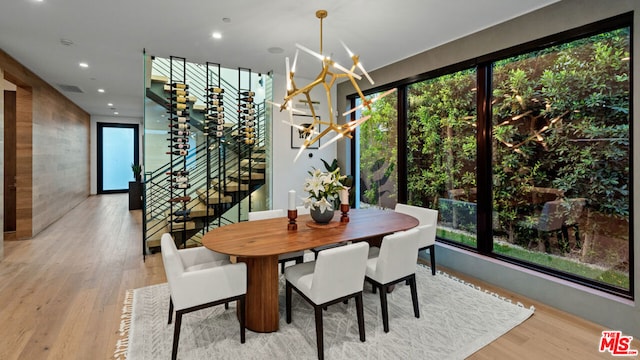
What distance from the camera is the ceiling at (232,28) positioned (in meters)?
2.81

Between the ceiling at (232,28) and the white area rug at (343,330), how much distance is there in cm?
273

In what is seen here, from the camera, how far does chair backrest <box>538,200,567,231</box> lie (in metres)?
2.91

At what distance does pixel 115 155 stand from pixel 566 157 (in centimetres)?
1221

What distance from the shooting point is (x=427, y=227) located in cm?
329

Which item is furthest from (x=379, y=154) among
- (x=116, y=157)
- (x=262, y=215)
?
(x=116, y=157)

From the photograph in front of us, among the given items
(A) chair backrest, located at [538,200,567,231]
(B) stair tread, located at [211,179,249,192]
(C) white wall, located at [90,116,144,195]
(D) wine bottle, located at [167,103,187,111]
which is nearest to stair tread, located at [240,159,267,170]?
(B) stair tread, located at [211,179,249,192]

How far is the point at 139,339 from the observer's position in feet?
7.52

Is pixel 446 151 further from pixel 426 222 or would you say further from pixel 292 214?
pixel 292 214

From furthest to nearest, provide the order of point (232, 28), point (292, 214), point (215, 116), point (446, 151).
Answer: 1. point (215, 116)
2. point (446, 151)
3. point (232, 28)
4. point (292, 214)

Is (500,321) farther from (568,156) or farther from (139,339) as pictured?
(139,339)

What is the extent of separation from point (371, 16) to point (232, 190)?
325cm

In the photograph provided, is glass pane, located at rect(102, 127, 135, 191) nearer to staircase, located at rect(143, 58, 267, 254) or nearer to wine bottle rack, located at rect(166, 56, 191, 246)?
staircase, located at rect(143, 58, 267, 254)

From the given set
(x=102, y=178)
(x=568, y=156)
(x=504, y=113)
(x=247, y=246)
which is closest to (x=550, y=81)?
(x=504, y=113)

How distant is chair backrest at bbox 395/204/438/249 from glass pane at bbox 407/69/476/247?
1.61 ft
